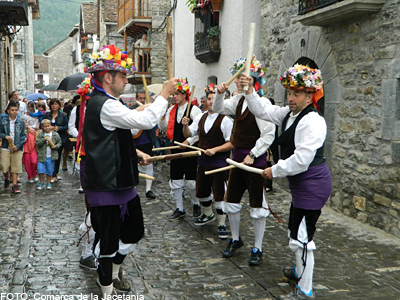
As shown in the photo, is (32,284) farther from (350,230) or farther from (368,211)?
(368,211)

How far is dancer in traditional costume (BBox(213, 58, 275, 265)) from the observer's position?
5.29 metres

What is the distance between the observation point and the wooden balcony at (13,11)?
46.1 ft

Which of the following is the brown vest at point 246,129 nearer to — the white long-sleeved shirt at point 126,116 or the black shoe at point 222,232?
the black shoe at point 222,232

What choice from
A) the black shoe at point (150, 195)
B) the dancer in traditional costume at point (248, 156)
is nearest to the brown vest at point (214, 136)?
the dancer in traditional costume at point (248, 156)

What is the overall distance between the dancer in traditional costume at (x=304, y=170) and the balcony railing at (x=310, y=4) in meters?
3.70

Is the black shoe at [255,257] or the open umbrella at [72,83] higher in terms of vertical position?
the open umbrella at [72,83]

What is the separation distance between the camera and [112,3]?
109 ft

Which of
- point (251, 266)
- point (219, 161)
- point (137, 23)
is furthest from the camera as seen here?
point (137, 23)

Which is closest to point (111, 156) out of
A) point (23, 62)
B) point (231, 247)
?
point (231, 247)

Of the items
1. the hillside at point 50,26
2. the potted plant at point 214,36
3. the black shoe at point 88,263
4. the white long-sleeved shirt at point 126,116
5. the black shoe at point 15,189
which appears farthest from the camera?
the hillside at point 50,26

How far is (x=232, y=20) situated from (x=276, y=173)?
9.87 metres

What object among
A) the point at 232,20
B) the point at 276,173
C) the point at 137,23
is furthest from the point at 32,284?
the point at 137,23

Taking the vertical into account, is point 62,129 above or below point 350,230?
above

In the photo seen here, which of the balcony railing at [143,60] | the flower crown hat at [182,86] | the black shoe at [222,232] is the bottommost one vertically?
the black shoe at [222,232]
